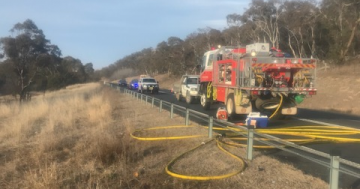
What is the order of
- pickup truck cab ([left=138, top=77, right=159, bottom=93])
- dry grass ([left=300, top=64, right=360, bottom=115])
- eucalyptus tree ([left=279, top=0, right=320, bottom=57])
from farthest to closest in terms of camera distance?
eucalyptus tree ([left=279, top=0, right=320, bottom=57]) → pickup truck cab ([left=138, top=77, right=159, bottom=93]) → dry grass ([left=300, top=64, right=360, bottom=115])

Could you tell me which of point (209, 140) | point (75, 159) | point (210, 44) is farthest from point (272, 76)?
point (210, 44)

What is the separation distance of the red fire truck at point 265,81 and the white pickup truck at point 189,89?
Answer: 8908mm

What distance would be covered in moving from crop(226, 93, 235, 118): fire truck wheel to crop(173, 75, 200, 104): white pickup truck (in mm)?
8304

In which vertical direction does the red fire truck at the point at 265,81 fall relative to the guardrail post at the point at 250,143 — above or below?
above

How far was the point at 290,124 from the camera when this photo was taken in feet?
44.2

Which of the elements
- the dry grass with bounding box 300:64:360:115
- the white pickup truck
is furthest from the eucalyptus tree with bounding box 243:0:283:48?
the white pickup truck

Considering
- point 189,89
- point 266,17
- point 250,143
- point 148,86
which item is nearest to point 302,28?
point 266,17

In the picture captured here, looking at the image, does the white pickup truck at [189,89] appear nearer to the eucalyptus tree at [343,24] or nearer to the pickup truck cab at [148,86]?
the pickup truck cab at [148,86]

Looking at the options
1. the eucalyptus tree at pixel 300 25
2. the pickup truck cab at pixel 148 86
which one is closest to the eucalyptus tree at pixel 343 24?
the eucalyptus tree at pixel 300 25

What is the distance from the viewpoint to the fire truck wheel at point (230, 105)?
1437 centimetres

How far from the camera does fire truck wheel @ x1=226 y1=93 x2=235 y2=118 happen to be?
14.4m

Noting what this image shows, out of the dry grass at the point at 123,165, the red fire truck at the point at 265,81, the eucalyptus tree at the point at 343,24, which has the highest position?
the eucalyptus tree at the point at 343,24

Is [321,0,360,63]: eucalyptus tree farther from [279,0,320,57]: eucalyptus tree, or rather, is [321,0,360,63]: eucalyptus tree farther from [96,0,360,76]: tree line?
[279,0,320,57]: eucalyptus tree

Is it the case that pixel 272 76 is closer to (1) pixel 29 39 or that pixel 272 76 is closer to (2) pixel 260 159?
(2) pixel 260 159
